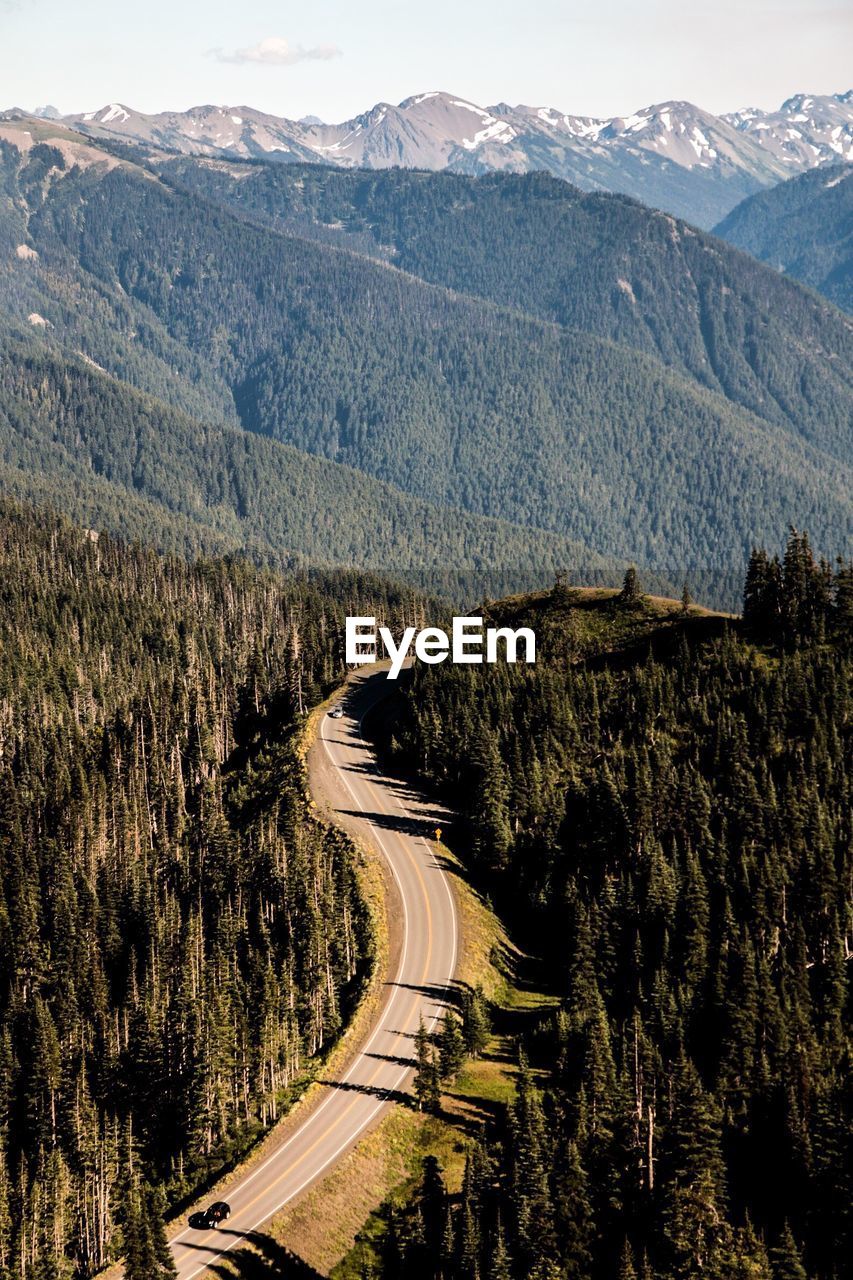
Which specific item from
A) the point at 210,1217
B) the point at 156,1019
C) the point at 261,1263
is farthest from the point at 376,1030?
the point at 261,1263

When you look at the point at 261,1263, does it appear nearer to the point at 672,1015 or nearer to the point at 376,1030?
the point at 376,1030

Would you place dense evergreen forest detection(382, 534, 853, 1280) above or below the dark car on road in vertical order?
above

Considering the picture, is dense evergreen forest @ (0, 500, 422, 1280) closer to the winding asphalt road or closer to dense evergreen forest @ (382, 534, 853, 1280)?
the winding asphalt road

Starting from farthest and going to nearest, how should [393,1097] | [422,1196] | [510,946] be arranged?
[510,946]
[393,1097]
[422,1196]

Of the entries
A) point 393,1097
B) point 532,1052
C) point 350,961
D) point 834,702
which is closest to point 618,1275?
point 393,1097

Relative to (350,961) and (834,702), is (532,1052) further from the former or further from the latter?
(834,702)

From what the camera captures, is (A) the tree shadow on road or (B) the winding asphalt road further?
(B) the winding asphalt road

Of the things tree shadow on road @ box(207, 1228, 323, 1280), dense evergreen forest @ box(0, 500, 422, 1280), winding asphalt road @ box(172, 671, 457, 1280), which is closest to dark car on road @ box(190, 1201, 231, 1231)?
winding asphalt road @ box(172, 671, 457, 1280)
